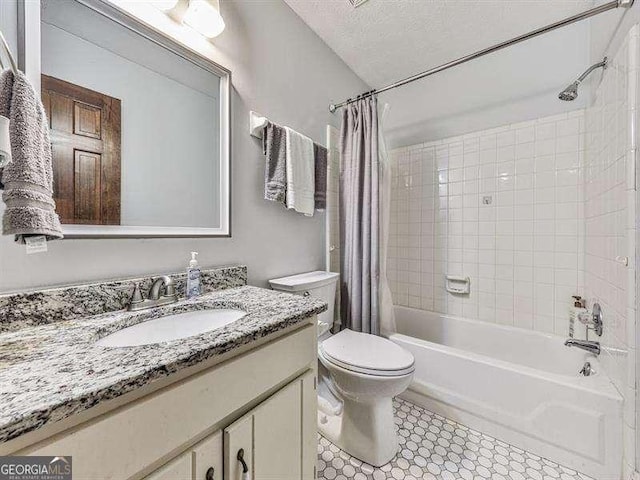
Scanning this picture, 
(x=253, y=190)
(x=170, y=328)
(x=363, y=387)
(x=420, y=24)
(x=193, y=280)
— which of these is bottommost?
(x=363, y=387)

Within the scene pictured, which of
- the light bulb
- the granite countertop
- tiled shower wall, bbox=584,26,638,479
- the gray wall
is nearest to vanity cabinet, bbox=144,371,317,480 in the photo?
the granite countertop

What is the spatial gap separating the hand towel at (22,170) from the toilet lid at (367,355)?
112 centimetres

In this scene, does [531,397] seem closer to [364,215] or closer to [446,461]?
[446,461]

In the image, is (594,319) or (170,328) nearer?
(170,328)

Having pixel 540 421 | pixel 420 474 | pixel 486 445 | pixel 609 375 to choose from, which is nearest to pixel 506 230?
pixel 609 375

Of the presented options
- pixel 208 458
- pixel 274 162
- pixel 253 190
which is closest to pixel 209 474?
pixel 208 458

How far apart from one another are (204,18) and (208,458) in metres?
1.47

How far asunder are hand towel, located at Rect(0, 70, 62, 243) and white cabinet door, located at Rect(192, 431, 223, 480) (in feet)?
1.87

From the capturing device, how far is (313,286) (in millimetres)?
1453

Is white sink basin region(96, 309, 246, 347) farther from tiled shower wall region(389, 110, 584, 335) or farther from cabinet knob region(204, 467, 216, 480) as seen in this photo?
tiled shower wall region(389, 110, 584, 335)

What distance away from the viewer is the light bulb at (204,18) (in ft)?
3.42

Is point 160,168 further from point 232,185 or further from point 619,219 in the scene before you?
point 619,219

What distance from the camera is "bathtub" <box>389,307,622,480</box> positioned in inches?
44.8

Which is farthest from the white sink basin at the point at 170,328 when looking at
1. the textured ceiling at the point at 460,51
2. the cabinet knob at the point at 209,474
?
the textured ceiling at the point at 460,51
